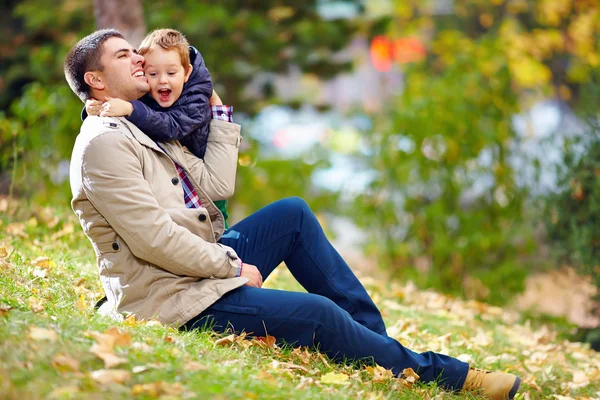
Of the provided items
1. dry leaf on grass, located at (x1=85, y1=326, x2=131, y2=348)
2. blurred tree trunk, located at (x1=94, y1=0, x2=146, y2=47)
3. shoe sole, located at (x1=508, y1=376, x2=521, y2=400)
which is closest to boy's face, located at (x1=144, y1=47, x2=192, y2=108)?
dry leaf on grass, located at (x1=85, y1=326, x2=131, y2=348)

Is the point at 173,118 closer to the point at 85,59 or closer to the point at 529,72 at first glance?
the point at 85,59

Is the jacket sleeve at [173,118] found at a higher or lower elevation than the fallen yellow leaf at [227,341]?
higher

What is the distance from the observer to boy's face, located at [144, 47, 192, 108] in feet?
11.5

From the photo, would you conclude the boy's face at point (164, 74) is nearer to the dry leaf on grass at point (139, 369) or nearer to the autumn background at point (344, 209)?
the autumn background at point (344, 209)

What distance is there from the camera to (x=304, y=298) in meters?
3.25

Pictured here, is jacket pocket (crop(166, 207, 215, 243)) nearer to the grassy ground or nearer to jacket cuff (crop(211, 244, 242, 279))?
jacket cuff (crop(211, 244, 242, 279))

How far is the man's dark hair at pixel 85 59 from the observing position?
11.2 feet

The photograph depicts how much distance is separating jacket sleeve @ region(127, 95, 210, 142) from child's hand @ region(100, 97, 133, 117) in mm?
29

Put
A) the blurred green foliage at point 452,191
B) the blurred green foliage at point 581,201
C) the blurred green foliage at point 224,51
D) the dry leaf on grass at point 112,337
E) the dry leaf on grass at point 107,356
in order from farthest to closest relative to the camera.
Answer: the blurred green foliage at point 224,51 < the blurred green foliage at point 452,191 < the blurred green foliage at point 581,201 < the dry leaf on grass at point 112,337 < the dry leaf on grass at point 107,356

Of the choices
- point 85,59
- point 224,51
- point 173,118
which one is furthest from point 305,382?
point 224,51

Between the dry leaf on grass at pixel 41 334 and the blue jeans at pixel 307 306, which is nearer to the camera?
the dry leaf on grass at pixel 41 334

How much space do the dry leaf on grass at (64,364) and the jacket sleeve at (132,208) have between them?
0.67m

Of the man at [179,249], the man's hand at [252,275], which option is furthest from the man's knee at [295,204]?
the man's hand at [252,275]

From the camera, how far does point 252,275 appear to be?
11.1 feet
